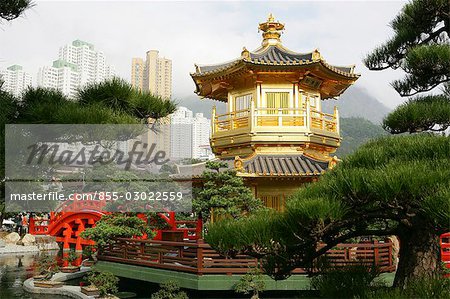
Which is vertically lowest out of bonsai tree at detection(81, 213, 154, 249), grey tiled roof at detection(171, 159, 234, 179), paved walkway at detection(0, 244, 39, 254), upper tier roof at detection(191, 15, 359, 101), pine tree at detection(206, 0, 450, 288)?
paved walkway at detection(0, 244, 39, 254)

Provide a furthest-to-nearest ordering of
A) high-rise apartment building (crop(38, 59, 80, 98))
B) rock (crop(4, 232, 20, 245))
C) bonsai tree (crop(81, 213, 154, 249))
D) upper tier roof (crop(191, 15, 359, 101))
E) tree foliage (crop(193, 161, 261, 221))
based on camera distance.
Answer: high-rise apartment building (crop(38, 59, 80, 98)), rock (crop(4, 232, 20, 245)), upper tier roof (crop(191, 15, 359, 101)), bonsai tree (crop(81, 213, 154, 249)), tree foliage (crop(193, 161, 261, 221))

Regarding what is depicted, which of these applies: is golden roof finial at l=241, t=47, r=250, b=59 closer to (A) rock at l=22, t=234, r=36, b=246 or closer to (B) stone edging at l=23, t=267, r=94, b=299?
(B) stone edging at l=23, t=267, r=94, b=299

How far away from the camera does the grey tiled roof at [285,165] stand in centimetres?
1144

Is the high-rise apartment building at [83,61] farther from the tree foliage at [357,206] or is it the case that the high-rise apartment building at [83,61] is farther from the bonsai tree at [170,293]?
the tree foliage at [357,206]

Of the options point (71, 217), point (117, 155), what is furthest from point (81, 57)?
point (117, 155)

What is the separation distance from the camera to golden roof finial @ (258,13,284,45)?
47.9ft

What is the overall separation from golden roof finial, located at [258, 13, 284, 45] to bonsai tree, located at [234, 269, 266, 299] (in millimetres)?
8110

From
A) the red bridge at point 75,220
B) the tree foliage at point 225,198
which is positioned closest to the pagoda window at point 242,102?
the tree foliage at point 225,198

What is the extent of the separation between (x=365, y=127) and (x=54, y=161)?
395 feet

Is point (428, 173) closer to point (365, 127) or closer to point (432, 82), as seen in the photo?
point (432, 82)

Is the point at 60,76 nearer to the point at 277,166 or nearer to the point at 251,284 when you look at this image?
the point at 277,166

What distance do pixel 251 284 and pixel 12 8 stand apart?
6.34m

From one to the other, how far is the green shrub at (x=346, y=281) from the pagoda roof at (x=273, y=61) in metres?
8.63

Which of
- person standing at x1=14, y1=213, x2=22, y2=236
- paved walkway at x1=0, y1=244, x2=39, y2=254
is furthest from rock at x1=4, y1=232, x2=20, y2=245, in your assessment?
person standing at x1=14, y1=213, x2=22, y2=236
